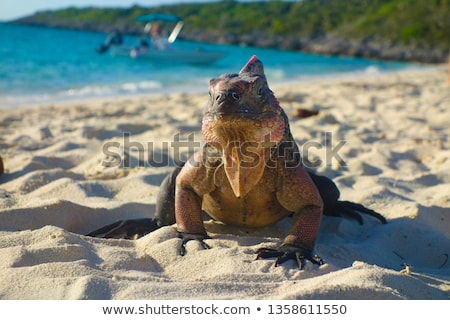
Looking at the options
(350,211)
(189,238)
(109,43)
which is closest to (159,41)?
(109,43)

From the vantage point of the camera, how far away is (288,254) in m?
2.63

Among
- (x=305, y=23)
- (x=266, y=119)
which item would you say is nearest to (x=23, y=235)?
(x=266, y=119)

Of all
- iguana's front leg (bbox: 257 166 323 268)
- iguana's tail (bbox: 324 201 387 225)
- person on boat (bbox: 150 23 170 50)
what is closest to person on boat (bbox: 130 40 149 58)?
person on boat (bbox: 150 23 170 50)

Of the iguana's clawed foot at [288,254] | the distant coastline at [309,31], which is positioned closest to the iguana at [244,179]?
the iguana's clawed foot at [288,254]

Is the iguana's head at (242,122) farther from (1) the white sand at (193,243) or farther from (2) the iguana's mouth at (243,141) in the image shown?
(1) the white sand at (193,243)

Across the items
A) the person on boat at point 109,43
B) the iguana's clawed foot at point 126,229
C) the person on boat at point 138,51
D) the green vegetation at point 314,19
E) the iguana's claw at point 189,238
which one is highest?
the green vegetation at point 314,19

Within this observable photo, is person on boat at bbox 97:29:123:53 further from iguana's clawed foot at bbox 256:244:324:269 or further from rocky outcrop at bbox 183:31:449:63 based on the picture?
iguana's clawed foot at bbox 256:244:324:269

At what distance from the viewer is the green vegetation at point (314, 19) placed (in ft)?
146

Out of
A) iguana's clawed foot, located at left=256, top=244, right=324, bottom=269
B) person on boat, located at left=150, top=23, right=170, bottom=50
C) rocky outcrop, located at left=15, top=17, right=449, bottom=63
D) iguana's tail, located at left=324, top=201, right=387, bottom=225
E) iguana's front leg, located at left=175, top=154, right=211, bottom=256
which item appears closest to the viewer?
iguana's clawed foot, located at left=256, top=244, right=324, bottom=269

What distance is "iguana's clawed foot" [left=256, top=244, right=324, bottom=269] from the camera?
2588 millimetres

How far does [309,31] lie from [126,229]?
54001mm

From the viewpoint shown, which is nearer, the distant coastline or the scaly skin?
the scaly skin

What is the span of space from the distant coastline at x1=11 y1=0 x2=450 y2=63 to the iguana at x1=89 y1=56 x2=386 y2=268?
3748 centimetres

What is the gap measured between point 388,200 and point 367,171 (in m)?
0.96
